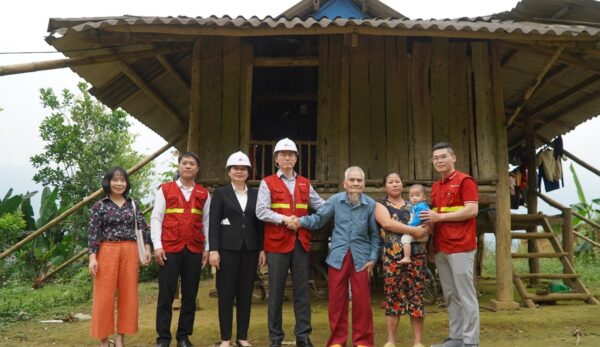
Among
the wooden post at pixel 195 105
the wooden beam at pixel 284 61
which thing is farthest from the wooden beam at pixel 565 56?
the wooden post at pixel 195 105

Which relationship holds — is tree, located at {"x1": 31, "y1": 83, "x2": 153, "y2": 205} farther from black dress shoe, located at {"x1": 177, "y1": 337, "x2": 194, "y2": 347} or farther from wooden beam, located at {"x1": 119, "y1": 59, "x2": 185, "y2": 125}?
black dress shoe, located at {"x1": 177, "y1": 337, "x2": 194, "y2": 347}

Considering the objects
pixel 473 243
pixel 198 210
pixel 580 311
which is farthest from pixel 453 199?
pixel 580 311

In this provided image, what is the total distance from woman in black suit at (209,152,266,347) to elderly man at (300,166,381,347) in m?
0.49

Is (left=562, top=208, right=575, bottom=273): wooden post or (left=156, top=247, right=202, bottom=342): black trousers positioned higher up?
(left=562, top=208, right=575, bottom=273): wooden post

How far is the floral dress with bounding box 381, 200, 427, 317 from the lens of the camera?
4.64 meters

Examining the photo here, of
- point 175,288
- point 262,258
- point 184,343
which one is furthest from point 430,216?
point 184,343

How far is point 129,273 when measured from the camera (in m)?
4.80

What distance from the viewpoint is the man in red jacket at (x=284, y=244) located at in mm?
4695

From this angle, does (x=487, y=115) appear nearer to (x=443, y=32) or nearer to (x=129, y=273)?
(x=443, y=32)

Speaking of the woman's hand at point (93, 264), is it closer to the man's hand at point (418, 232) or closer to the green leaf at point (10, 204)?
the man's hand at point (418, 232)

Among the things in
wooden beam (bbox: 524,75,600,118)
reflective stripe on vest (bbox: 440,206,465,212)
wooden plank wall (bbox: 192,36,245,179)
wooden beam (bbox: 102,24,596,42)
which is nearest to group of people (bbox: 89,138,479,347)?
reflective stripe on vest (bbox: 440,206,465,212)

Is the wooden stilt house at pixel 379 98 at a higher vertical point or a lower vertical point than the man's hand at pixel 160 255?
higher

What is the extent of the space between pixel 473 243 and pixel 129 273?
2974 mm

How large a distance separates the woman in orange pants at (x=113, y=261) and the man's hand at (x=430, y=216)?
247 cm
